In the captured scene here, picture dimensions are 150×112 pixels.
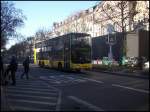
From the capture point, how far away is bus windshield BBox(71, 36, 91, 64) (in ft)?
128

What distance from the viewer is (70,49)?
39062 millimetres

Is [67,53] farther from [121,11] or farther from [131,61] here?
[131,61]

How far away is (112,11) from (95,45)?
62.0 ft

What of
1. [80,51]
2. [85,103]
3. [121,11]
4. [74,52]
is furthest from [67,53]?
[85,103]

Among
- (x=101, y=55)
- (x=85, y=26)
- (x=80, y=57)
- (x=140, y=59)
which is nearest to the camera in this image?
(x=80, y=57)

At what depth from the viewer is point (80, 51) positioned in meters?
39.0

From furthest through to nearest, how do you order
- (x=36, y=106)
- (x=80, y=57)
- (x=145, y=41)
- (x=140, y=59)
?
(x=145, y=41)
(x=140, y=59)
(x=80, y=57)
(x=36, y=106)

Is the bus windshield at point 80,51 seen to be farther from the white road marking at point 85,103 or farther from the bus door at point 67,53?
the white road marking at point 85,103

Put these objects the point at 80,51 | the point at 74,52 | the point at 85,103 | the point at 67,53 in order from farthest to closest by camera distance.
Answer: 1. the point at 67,53
2. the point at 80,51
3. the point at 74,52
4. the point at 85,103

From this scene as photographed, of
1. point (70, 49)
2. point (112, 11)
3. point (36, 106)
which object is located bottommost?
point (36, 106)

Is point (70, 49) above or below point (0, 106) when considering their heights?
above

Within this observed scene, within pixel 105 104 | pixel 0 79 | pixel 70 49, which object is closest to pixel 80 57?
pixel 70 49

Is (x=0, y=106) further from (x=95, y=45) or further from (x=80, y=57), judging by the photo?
(x=95, y=45)

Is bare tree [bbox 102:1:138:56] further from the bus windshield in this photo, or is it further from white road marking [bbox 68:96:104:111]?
white road marking [bbox 68:96:104:111]
